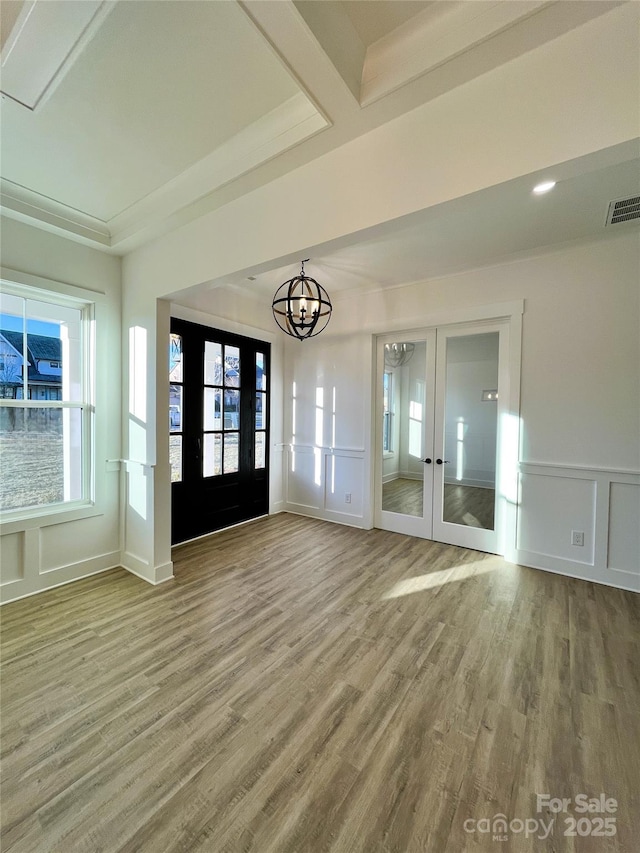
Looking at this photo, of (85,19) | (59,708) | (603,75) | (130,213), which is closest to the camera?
(603,75)

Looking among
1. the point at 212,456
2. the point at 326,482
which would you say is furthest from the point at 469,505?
the point at 212,456

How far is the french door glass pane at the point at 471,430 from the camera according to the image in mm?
3516

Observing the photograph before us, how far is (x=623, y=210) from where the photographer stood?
2451 mm

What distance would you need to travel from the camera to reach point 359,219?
5.51 ft

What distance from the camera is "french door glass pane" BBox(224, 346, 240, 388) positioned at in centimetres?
411

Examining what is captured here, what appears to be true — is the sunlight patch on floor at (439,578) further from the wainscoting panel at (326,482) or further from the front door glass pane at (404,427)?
the wainscoting panel at (326,482)

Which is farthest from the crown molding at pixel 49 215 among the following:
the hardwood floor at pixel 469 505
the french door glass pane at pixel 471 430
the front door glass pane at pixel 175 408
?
the hardwood floor at pixel 469 505

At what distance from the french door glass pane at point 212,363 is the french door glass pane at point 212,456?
0.65m

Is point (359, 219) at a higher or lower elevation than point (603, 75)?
lower

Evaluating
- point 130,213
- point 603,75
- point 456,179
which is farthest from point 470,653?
point 130,213

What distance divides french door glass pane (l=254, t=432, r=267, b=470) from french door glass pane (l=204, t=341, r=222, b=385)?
0.96 metres

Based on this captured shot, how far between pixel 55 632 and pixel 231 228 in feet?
9.60

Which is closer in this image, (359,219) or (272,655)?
(359,219)

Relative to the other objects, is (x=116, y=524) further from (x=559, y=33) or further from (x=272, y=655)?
(x=559, y=33)
